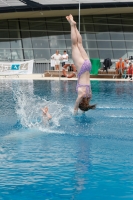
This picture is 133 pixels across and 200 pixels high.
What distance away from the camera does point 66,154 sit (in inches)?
317

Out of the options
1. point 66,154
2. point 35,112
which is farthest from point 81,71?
point 66,154

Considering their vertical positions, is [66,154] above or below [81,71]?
below

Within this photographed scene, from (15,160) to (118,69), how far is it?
2232 cm

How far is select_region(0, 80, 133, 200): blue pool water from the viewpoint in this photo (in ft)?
20.6

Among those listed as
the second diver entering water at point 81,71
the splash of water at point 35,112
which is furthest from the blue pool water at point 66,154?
the second diver entering water at point 81,71

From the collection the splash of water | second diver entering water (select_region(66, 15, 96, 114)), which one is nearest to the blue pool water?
the splash of water

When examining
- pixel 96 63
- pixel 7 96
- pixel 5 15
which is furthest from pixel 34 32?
pixel 7 96

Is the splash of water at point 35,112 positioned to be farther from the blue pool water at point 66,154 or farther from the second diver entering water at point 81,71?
the second diver entering water at point 81,71

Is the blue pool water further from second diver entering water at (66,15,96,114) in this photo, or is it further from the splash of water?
second diver entering water at (66,15,96,114)

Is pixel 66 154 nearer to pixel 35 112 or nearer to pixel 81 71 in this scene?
pixel 81 71

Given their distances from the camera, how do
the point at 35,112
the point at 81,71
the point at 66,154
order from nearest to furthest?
the point at 66,154 < the point at 81,71 < the point at 35,112

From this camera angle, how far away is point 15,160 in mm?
7633

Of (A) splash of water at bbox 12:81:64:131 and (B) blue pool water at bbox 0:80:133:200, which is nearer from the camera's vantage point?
(B) blue pool water at bbox 0:80:133:200

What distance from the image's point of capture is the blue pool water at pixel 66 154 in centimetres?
629
